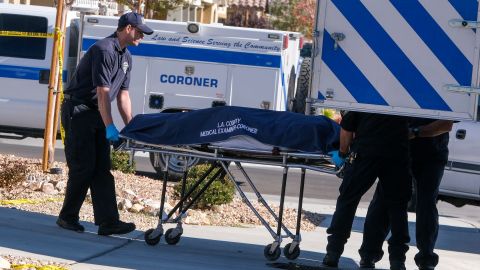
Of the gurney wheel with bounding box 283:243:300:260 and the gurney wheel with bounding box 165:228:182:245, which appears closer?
the gurney wheel with bounding box 283:243:300:260

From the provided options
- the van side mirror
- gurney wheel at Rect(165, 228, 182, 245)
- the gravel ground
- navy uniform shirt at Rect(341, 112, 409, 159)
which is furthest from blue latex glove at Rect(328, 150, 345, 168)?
the van side mirror

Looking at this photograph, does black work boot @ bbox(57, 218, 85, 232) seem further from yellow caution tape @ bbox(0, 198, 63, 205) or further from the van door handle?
the van door handle

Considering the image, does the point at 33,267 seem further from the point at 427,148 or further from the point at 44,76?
the point at 44,76

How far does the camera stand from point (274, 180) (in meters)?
17.2

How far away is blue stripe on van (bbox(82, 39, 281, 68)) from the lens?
1555cm

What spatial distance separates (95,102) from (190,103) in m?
6.60

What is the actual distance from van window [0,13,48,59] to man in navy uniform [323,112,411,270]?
10.0m

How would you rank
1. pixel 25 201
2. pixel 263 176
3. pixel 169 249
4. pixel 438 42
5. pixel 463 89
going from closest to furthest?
pixel 463 89
pixel 438 42
pixel 169 249
pixel 25 201
pixel 263 176

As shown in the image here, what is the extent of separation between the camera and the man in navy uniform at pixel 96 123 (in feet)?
29.9

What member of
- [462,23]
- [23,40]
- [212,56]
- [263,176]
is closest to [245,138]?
[462,23]

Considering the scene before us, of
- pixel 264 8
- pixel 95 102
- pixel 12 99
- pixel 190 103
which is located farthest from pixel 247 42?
pixel 264 8

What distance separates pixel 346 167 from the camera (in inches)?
334

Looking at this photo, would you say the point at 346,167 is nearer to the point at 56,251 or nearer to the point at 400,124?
the point at 400,124

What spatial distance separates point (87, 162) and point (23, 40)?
28.7 feet
